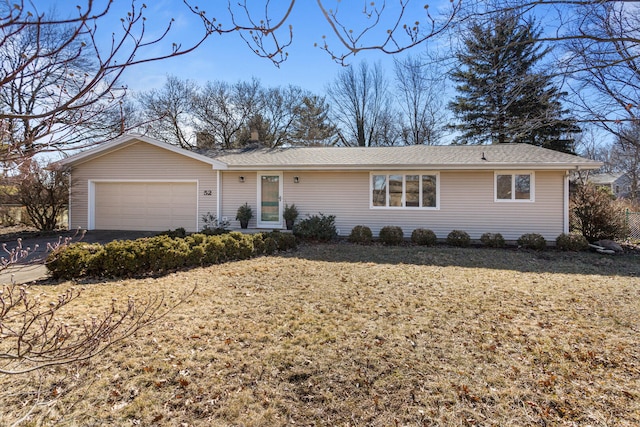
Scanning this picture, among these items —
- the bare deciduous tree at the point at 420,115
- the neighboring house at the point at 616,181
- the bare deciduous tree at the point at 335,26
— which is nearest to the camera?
the bare deciduous tree at the point at 335,26

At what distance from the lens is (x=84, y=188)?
39.9ft

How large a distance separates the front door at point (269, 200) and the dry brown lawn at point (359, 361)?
20.2ft

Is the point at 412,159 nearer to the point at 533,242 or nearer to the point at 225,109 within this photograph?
the point at 533,242

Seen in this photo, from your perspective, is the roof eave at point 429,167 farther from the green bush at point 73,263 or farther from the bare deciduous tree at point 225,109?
the bare deciduous tree at point 225,109

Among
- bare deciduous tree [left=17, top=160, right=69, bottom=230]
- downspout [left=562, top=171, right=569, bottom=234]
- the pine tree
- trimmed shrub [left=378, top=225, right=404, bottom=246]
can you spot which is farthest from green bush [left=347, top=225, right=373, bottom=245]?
the pine tree

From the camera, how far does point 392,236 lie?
10273 mm

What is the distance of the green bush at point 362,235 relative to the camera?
1041cm

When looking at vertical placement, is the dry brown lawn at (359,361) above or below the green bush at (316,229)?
below

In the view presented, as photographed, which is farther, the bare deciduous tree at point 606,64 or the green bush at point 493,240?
the green bush at point 493,240

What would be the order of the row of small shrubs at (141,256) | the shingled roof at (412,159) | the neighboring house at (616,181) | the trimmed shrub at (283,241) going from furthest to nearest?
the neighboring house at (616,181)
the shingled roof at (412,159)
the trimmed shrub at (283,241)
the row of small shrubs at (141,256)

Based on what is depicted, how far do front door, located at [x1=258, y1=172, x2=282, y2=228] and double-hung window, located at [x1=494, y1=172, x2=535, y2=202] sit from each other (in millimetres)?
7577

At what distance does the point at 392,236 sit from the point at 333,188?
282 cm

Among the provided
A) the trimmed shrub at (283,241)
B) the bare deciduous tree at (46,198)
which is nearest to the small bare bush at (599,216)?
the trimmed shrub at (283,241)

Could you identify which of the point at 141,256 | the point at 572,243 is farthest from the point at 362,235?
the point at 141,256
